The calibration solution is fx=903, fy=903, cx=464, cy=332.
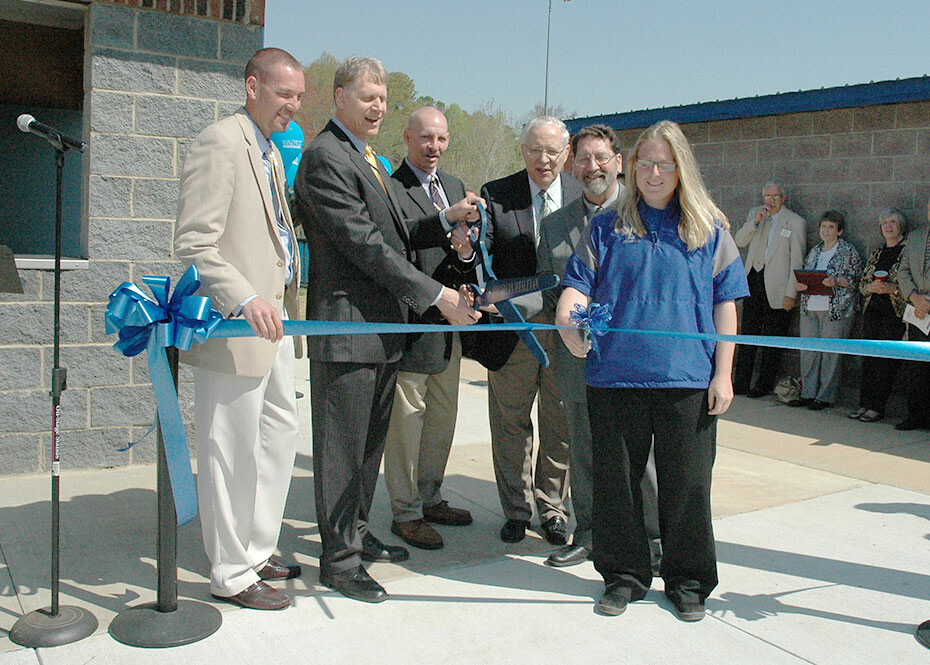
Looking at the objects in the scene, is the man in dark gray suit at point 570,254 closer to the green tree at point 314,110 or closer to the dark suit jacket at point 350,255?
the dark suit jacket at point 350,255

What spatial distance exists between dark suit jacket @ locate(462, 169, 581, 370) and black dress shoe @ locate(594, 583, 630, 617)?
1.29 meters

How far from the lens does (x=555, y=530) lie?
456 centimetres

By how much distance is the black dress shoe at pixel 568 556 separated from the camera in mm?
4227

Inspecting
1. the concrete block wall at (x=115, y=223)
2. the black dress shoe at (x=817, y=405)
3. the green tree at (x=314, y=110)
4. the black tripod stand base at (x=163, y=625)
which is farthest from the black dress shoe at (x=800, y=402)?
the green tree at (x=314, y=110)

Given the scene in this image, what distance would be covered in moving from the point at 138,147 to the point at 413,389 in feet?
8.22

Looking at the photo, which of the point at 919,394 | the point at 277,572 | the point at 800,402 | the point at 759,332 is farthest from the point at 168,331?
the point at 759,332

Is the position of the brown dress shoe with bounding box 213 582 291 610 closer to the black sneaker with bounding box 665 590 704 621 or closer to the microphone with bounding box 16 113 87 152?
the black sneaker with bounding box 665 590 704 621

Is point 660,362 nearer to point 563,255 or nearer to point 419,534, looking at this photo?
point 563,255

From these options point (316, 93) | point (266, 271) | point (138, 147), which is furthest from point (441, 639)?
point (316, 93)

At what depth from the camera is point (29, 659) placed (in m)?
3.12

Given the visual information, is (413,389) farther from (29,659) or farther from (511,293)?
(29,659)

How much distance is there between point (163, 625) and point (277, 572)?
26.5 inches

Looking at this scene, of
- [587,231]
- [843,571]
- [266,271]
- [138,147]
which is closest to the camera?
[266,271]

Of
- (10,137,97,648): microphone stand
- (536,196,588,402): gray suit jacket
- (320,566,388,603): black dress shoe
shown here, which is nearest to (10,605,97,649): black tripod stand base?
(10,137,97,648): microphone stand
